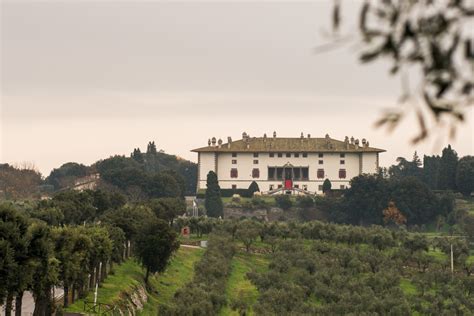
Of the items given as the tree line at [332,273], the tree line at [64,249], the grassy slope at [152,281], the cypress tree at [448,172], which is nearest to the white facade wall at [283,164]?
the cypress tree at [448,172]

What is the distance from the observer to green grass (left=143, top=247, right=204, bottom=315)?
57.5 meters

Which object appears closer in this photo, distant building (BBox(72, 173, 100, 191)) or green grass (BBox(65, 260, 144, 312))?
green grass (BBox(65, 260, 144, 312))

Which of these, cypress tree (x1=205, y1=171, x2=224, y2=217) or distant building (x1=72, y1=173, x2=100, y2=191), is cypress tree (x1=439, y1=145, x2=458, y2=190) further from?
distant building (x1=72, y1=173, x2=100, y2=191)

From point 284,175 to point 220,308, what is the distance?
348 ft

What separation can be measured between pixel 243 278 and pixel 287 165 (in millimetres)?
86987

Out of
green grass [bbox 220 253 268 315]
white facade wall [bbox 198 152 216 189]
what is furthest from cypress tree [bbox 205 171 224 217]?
green grass [bbox 220 253 268 315]

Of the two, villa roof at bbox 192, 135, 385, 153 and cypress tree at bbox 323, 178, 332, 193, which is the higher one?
villa roof at bbox 192, 135, 385, 153

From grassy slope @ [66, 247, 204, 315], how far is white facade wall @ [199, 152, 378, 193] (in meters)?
73.0

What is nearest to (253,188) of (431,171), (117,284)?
(431,171)

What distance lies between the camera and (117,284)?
56406 millimetres

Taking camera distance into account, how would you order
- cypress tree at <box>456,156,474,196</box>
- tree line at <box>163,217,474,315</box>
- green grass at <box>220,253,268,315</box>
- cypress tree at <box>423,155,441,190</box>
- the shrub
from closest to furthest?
tree line at <box>163,217,474,315</box>, green grass at <box>220,253,268,315</box>, cypress tree at <box>456,156,474,196</box>, the shrub, cypress tree at <box>423,155,441,190</box>

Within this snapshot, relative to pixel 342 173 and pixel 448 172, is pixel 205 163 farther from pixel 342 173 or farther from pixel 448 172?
pixel 448 172

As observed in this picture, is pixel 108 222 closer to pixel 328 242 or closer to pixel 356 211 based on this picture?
pixel 328 242

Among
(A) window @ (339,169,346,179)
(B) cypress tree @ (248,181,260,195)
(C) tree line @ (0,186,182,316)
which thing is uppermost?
(A) window @ (339,169,346,179)
